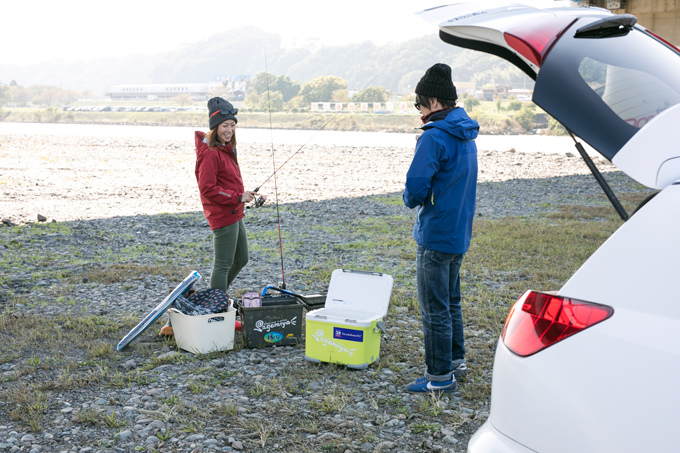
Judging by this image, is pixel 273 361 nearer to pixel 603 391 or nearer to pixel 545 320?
pixel 545 320

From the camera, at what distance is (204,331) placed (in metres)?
4.45

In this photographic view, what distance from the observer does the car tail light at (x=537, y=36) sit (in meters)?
1.97

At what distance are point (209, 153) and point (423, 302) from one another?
230 centimetres

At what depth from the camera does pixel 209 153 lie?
4758 millimetres

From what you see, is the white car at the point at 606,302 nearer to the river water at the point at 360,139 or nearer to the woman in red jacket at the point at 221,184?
the woman in red jacket at the point at 221,184

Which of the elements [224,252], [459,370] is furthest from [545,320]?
[224,252]

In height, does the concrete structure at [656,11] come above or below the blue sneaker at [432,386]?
above

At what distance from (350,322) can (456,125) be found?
167 cm

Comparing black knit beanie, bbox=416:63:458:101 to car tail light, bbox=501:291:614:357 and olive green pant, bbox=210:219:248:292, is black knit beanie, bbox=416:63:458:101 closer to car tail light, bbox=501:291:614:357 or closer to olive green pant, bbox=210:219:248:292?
car tail light, bbox=501:291:614:357

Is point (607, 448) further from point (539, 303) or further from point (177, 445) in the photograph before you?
point (177, 445)

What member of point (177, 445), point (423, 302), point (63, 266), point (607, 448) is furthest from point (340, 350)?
point (63, 266)

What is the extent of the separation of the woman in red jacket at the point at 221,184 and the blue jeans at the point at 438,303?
1935 mm

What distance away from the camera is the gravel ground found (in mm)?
3346

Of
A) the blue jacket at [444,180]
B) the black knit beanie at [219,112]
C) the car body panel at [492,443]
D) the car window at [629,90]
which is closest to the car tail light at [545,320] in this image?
the car body panel at [492,443]
